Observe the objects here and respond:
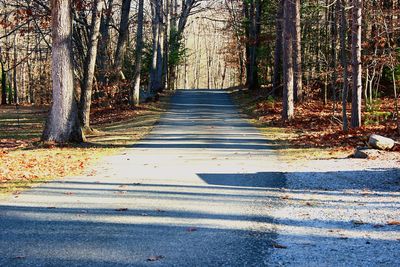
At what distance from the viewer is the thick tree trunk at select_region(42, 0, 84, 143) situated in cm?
1476

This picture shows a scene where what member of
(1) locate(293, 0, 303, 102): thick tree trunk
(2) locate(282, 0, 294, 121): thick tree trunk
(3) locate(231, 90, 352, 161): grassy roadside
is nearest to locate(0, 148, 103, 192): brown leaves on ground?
(3) locate(231, 90, 352, 161): grassy roadside

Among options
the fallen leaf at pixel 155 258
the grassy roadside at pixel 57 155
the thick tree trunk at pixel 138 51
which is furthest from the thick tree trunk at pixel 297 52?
the fallen leaf at pixel 155 258

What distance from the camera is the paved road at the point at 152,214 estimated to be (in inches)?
210

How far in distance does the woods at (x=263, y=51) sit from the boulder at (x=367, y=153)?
15.0 ft

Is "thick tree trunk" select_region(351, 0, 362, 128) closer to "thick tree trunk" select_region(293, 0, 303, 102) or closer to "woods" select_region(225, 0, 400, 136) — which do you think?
"woods" select_region(225, 0, 400, 136)

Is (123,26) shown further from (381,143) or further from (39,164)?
(381,143)

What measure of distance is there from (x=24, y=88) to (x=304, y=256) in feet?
241

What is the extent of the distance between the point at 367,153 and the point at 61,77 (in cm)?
885

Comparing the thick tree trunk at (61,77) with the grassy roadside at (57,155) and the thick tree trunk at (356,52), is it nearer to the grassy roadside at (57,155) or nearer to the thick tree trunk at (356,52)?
the grassy roadside at (57,155)

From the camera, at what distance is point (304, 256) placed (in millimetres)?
5332

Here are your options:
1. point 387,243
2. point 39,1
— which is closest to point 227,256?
point 387,243

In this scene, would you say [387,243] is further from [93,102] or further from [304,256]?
[93,102]

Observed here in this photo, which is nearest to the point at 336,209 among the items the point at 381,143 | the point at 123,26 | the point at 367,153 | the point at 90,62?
the point at 367,153

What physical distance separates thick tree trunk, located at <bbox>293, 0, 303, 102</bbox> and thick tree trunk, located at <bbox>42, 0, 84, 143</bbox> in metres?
10.6
